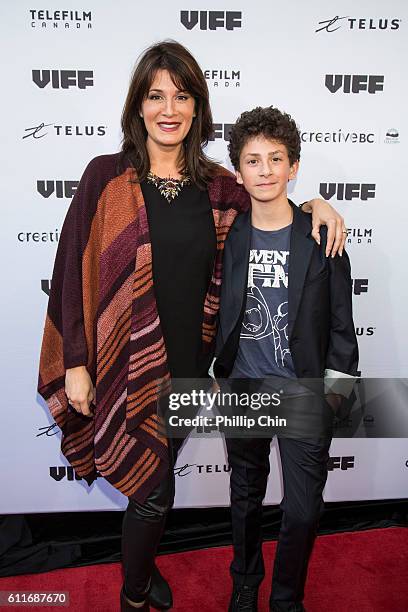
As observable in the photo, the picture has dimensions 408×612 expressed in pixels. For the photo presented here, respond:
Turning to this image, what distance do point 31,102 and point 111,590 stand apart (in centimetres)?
196

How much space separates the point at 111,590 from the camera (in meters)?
2.18

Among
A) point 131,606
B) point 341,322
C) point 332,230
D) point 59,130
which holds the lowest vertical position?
point 131,606

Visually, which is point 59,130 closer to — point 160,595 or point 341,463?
point 160,595

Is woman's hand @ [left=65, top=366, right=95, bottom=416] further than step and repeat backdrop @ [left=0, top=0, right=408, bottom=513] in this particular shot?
No

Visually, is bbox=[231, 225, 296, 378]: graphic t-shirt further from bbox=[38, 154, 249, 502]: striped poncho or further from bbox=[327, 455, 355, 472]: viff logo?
bbox=[327, 455, 355, 472]: viff logo

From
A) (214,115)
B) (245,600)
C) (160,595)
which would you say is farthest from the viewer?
(214,115)

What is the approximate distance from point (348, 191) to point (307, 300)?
0.95 metres

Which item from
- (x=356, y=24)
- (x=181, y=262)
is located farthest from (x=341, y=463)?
(x=356, y=24)

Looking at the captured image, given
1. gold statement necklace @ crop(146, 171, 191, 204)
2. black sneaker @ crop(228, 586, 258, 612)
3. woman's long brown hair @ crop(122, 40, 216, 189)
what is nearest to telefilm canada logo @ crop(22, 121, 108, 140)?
woman's long brown hair @ crop(122, 40, 216, 189)

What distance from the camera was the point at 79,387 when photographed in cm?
171

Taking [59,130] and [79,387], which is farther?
[59,130]

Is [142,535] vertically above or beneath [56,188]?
beneath

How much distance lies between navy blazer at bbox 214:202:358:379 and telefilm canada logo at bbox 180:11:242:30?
93 cm

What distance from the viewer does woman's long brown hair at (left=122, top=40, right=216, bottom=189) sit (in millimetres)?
1602
